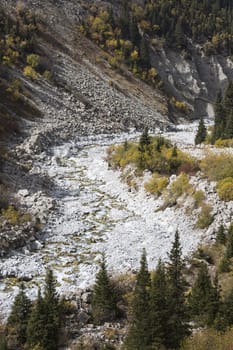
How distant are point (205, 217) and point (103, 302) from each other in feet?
33.4

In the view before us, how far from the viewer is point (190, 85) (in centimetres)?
8788

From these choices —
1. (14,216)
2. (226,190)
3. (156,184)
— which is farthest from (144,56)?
(14,216)

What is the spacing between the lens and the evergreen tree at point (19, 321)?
588 inches

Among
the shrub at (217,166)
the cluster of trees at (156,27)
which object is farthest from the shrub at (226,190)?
the cluster of trees at (156,27)

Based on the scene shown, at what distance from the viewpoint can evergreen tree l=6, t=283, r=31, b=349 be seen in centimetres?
1495

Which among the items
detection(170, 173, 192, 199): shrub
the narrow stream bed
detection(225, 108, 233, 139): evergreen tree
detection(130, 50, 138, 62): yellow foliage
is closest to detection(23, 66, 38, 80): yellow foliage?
detection(130, 50, 138, 62): yellow foliage

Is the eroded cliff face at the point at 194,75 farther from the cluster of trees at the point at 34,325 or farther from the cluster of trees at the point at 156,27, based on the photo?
the cluster of trees at the point at 34,325

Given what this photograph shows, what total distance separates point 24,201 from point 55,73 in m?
41.4

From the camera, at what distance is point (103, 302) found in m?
16.8

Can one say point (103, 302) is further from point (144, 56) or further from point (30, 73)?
point (144, 56)

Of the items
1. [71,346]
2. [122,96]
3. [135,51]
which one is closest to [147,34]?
[135,51]

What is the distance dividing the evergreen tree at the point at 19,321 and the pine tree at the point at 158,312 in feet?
16.2

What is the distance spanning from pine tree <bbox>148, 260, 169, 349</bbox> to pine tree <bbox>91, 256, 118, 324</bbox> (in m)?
3.15

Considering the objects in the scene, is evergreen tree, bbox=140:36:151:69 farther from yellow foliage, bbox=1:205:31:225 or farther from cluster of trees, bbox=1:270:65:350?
cluster of trees, bbox=1:270:65:350
